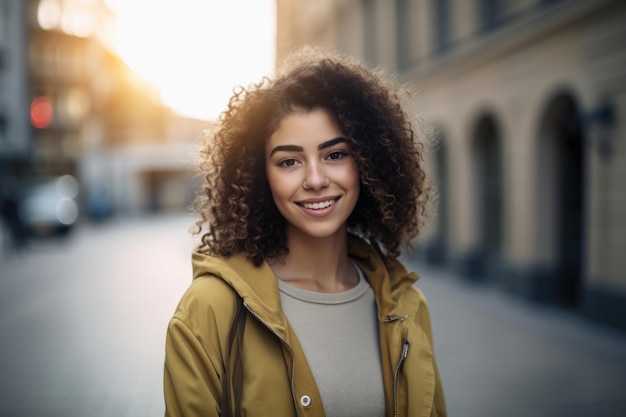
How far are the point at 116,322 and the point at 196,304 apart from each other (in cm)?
748

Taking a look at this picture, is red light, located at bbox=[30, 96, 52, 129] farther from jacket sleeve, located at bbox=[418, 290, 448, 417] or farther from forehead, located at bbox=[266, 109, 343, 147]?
jacket sleeve, located at bbox=[418, 290, 448, 417]

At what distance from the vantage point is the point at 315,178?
7.01ft

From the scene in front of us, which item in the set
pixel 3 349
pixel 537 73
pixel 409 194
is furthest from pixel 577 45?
pixel 3 349

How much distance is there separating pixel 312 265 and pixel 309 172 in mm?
394

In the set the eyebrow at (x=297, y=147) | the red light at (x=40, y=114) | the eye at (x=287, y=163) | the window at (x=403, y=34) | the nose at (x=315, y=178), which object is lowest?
the nose at (x=315, y=178)

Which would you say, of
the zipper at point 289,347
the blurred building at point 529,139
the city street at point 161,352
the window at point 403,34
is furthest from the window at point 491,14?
the zipper at point 289,347

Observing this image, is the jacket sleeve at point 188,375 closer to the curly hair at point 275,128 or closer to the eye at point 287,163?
the curly hair at point 275,128

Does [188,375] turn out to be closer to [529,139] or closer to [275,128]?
[275,128]

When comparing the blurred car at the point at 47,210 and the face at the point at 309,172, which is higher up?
the face at the point at 309,172

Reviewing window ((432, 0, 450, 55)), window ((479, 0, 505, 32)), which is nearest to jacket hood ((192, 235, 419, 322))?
window ((479, 0, 505, 32))

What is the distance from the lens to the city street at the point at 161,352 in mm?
5488

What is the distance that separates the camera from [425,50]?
14.9 m

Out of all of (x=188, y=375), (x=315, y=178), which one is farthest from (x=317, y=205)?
(x=188, y=375)

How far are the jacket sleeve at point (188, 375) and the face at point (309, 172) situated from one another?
0.57 meters
